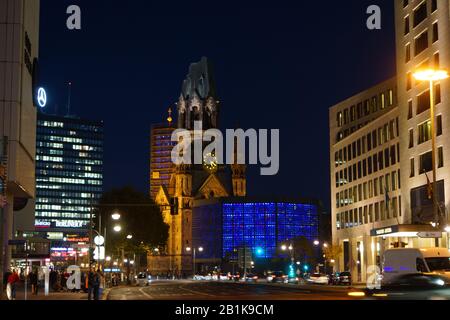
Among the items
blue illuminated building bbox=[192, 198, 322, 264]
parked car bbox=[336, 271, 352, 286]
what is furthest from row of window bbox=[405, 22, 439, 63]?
blue illuminated building bbox=[192, 198, 322, 264]

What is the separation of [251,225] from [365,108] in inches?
3611

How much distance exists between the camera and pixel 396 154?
88.2m

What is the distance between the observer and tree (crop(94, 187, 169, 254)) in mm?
110062

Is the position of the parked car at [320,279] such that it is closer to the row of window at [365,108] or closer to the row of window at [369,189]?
the row of window at [369,189]

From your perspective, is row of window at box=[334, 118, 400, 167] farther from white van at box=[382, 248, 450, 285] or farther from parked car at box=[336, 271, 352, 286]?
white van at box=[382, 248, 450, 285]

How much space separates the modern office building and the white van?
5759 mm

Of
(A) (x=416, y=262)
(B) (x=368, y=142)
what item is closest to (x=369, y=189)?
(B) (x=368, y=142)

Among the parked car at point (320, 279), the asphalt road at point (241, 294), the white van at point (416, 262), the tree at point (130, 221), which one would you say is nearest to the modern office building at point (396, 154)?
the white van at point (416, 262)

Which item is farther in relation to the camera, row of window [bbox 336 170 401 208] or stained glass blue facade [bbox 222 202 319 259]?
stained glass blue facade [bbox 222 202 319 259]

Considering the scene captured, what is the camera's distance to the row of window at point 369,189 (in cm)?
8900

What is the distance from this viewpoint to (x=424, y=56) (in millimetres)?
73062

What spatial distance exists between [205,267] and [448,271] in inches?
6275
